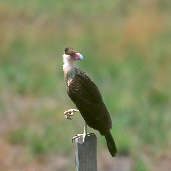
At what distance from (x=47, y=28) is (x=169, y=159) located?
6615mm

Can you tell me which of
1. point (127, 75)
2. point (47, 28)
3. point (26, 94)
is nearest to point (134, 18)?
point (47, 28)

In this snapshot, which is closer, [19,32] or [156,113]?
[156,113]

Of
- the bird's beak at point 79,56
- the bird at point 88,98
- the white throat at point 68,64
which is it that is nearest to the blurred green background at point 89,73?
the bird at point 88,98

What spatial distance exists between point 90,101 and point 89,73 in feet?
25.9

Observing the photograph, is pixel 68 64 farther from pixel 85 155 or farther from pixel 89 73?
pixel 89 73

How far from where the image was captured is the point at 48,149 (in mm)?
10180

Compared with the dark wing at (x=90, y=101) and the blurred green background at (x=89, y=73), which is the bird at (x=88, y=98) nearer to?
the dark wing at (x=90, y=101)

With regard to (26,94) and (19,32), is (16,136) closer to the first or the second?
(26,94)

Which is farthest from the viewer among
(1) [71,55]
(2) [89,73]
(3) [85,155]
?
(2) [89,73]

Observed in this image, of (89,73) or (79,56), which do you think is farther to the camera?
(89,73)

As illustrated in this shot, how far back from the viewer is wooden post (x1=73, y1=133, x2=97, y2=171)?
492 cm

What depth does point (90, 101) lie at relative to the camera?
203 inches

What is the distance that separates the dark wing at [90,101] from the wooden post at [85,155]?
7.2 inches

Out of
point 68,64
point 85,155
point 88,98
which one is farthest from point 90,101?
point 85,155
